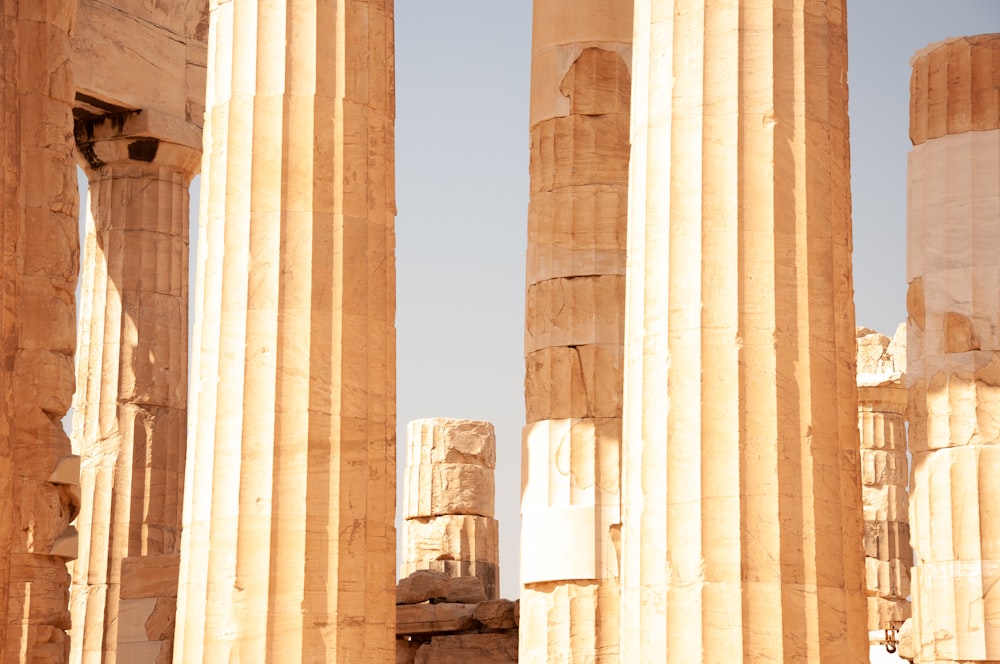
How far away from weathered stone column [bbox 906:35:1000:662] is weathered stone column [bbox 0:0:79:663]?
36.5 ft

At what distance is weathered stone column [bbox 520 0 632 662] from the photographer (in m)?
21.2

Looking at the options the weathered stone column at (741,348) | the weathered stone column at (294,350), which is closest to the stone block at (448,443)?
the weathered stone column at (294,350)

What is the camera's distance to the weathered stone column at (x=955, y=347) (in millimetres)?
22625

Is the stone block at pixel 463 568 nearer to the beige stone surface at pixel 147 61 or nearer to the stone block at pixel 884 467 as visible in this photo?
the stone block at pixel 884 467

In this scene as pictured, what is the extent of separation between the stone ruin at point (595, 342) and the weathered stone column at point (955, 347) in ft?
0.14

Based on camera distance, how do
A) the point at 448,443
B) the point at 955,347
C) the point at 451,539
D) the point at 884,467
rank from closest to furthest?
the point at 955,347 < the point at 451,539 < the point at 448,443 < the point at 884,467

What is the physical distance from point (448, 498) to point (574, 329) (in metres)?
14.4

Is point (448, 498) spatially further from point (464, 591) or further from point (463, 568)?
point (464, 591)

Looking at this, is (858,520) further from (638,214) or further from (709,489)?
(638,214)

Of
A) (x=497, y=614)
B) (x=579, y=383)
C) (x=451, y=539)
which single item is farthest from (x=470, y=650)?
(x=579, y=383)

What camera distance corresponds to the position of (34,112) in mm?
21797

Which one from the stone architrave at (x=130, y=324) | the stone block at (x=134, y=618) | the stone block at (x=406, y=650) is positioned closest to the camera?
the stone block at (x=134, y=618)

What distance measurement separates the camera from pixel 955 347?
23516mm

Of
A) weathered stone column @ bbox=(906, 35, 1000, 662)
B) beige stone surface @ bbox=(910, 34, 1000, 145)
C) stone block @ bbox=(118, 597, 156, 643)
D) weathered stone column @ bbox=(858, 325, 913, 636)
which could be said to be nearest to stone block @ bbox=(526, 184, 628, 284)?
weathered stone column @ bbox=(906, 35, 1000, 662)
